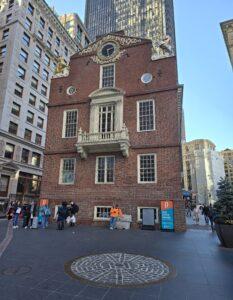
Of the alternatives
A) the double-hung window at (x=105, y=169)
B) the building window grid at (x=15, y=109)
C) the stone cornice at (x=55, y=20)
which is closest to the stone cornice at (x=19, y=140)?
the building window grid at (x=15, y=109)

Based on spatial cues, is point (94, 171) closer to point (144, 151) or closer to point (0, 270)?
point (144, 151)

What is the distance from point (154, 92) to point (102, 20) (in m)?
124

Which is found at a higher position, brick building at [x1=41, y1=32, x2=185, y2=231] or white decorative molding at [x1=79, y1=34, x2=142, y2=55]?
white decorative molding at [x1=79, y1=34, x2=142, y2=55]

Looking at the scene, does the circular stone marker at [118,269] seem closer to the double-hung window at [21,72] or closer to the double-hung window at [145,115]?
the double-hung window at [145,115]

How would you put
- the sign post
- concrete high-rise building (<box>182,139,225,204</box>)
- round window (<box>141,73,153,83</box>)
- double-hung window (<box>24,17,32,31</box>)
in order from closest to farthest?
the sign post, round window (<box>141,73,153,83</box>), double-hung window (<box>24,17,32,31</box>), concrete high-rise building (<box>182,139,225,204</box>)

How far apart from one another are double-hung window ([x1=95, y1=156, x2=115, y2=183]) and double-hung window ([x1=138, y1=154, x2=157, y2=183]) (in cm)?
226

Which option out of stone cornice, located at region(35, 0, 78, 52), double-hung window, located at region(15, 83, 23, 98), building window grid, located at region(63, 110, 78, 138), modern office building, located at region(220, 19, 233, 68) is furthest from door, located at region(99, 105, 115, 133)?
stone cornice, located at region(35, 0, 78, 52)

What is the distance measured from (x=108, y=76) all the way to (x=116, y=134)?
653cm

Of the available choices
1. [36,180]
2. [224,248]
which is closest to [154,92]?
[224,248]

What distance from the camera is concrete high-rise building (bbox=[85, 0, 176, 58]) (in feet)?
328

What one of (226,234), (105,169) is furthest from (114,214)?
(226,234)

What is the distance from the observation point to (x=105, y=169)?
17.8m

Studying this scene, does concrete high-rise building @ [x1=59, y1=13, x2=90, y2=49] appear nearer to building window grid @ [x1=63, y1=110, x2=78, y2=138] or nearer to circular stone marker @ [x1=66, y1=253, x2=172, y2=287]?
building window grid @ [x1=63, y1=110, x2=78, y2=138]

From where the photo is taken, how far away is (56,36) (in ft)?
154
